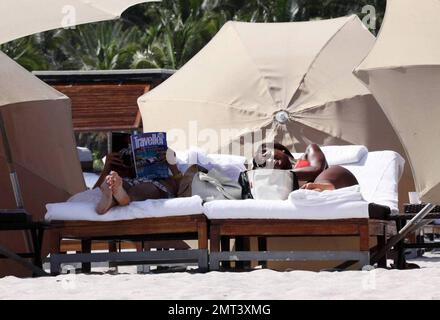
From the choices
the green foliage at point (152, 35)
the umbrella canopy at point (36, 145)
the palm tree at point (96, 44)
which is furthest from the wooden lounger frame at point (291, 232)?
the palm tree at point (96, 44)

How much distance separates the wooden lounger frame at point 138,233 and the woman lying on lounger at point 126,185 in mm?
152

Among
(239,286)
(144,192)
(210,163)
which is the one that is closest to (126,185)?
(144,192)

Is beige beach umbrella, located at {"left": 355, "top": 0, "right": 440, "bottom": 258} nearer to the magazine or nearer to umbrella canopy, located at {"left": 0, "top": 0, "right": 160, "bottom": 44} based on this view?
the magazine

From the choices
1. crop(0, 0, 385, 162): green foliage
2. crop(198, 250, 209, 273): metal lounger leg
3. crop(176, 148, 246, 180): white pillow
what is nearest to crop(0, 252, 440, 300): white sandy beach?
crop(198, 250, 209, 273): metal lounger leg

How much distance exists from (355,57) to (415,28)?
13.3 feet

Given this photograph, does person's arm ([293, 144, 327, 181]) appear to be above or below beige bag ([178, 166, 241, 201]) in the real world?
above

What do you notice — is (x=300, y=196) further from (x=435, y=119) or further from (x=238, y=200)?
(x=435, y=119)

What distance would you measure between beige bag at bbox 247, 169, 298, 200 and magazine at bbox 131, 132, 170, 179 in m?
0.76

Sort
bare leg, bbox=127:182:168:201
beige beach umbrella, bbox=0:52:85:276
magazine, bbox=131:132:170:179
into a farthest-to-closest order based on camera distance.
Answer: beige beach umbrella, bbox=0:52:85:276
magazine, bbox=131:132:170:179
bare leg, bbox=127:182:168:201

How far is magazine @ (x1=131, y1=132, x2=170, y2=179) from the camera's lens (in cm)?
823

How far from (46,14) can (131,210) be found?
4.80 ft

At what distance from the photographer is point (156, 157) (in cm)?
832

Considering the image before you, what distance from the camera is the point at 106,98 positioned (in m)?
15.8
